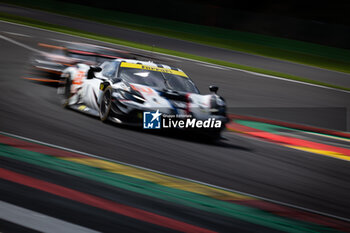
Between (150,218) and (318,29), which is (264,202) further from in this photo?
(318,29)

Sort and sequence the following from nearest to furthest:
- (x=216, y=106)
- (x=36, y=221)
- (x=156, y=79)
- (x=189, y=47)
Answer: (x=36, y=221) < (x=216, y=106) < (x=156, y=79) < (x=189, y=47)

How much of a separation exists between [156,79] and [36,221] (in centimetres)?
458

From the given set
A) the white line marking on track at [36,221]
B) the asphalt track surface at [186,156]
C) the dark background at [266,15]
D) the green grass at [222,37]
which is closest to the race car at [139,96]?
the asphalt track surface at [186,156]

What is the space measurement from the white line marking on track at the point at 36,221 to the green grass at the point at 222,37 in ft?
56.9

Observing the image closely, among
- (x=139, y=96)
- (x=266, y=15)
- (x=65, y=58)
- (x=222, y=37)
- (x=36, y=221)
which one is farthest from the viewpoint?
(x=266, y=15)

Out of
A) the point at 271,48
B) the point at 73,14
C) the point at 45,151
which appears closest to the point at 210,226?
the point at 45,151

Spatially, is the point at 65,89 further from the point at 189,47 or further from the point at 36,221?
the point at 189,47

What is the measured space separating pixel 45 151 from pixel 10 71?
666cm

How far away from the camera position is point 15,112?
822cm

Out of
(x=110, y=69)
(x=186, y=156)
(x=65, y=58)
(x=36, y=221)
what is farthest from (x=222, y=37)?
(x=36, y=221)

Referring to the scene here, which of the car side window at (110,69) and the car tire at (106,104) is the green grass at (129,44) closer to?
the car side window at (110,69)

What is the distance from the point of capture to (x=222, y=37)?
24.7 m

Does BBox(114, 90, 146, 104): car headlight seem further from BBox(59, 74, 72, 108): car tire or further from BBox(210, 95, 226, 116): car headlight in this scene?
BBox(59, 74, 72, 108): car tire

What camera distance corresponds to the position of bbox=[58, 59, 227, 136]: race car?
293 inches
